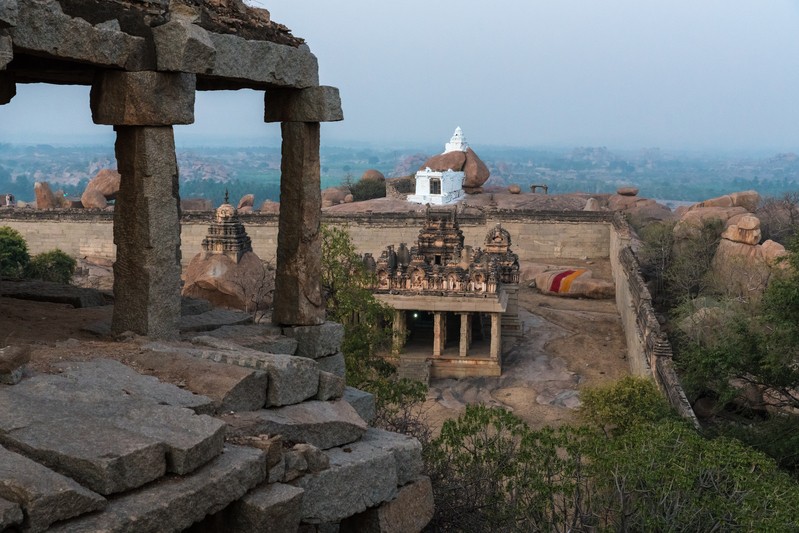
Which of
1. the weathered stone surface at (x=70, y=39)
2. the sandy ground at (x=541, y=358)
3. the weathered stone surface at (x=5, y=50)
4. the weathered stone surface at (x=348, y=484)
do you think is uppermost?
the weathered stone surface at (x=70, y=39)

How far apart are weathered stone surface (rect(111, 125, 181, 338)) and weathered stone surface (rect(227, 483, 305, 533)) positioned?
91.9 inches

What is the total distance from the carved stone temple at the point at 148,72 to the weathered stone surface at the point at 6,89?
0.29m

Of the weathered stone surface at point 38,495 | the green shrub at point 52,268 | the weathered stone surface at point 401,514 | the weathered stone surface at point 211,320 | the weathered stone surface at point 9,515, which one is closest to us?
the weathered stone surface at point 9,515

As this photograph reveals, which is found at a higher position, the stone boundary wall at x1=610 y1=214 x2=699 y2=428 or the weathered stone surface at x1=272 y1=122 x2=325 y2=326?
the weathered stone surface at x1=272 y1=122 x2=325 y2=326

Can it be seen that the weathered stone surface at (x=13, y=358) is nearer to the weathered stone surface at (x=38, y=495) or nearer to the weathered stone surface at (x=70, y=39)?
the weathered stone surface at (x=38, y=495)

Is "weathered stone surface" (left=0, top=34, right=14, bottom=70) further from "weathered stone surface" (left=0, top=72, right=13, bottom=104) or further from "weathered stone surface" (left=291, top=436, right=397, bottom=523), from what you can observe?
"weathered stone surface" (left=291, top=436, right=397, bottom=523)

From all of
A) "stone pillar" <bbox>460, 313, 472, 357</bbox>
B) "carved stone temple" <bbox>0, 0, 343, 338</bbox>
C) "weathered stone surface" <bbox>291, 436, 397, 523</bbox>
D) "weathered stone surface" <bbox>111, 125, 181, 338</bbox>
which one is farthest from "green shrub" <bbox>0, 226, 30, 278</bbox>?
"weathered stone surface" <bbox>291, 436, 397, 523</bbox>

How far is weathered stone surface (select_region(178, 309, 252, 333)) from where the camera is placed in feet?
30.2

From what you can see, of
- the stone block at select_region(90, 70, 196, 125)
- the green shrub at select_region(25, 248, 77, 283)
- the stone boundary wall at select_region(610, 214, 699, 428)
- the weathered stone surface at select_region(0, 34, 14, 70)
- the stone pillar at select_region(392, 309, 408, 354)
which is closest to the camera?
the weathered stone surface at select_region(0, 34, 14, 70)

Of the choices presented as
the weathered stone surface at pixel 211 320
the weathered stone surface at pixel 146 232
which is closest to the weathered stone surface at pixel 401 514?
the weathered stone surface at pixel 146 232

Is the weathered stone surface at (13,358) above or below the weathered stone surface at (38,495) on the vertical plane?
above

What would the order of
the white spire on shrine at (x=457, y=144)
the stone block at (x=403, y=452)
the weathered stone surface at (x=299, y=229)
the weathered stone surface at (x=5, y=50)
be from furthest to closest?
1. the white spire on shrine at (x=457, y=144)
2. the weathered stone surface at (x=299, y=229)
3. the stone block at (x=403, y=452)
4. the weathered stone surface at (x=5, y=50)

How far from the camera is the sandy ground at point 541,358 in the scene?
31.9ft

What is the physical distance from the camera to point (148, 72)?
772cm
